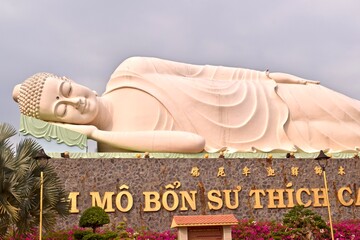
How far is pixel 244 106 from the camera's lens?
11.6 metres

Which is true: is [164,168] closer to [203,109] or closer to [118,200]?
[118,200]

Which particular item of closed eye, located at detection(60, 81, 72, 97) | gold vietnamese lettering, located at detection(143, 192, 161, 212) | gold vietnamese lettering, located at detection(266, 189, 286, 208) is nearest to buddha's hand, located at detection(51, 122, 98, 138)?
closed eye, located at detection(60, 81, 72, 97)

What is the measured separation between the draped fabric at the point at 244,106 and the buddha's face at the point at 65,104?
3.29ft

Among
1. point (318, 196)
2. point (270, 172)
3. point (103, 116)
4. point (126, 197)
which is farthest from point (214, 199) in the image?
point (103, 116)

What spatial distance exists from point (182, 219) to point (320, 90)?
6.55m

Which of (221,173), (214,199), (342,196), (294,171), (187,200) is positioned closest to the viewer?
(187,200)

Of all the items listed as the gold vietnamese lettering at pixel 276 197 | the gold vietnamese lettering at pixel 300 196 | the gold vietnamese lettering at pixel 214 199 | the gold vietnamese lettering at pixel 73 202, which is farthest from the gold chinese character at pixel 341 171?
the gold vietnamese lettering at pixel 73 202

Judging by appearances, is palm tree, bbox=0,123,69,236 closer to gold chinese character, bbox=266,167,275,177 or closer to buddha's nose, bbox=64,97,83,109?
buddha's nose, bbox=64,97,83,109

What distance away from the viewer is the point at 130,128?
1066 cm

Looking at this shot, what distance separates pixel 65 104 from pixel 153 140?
78.2 inches

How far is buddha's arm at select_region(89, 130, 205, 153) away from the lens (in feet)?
32.7

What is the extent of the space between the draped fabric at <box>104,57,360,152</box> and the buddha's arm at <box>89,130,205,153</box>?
0.78 m

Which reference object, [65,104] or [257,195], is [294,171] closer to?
[257,195]

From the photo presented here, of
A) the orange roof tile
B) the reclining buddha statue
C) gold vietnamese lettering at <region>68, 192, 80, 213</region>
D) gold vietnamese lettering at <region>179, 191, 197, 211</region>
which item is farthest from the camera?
the reclining buddha statue
